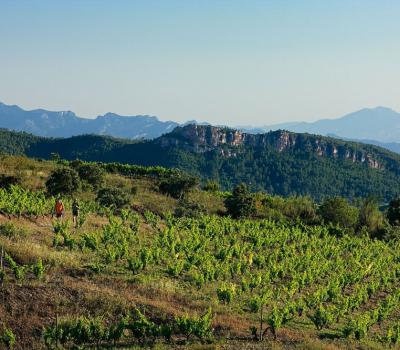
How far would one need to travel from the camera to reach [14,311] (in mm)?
16750

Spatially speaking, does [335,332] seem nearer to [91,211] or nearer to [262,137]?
[91,211]

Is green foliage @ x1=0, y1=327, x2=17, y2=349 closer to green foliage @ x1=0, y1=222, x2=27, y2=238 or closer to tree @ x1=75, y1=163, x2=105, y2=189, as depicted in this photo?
green foliage @ x1=0, y1=222, x2=27, y2=238

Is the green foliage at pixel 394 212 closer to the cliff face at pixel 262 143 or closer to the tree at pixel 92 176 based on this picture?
the tree at pixel 92 176

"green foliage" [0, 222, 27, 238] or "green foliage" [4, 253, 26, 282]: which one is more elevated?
"green foliage" [0, 222, 27, 238]

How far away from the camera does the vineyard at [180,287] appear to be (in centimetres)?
1672

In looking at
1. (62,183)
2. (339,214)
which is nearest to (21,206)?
A: (62,183)

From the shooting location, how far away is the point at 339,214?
55.9 meters

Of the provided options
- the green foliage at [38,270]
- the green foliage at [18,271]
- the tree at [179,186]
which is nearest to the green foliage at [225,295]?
the green foliage at [38,270]

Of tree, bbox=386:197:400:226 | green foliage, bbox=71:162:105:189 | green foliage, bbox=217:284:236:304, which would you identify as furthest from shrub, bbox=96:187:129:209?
tree, bbox=386:197:400:226

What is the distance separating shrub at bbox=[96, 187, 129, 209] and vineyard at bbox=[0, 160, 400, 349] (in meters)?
5.74

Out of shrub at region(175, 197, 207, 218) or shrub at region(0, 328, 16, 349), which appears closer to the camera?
shrub at region(0, 328, 16, 349)

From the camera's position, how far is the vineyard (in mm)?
16719

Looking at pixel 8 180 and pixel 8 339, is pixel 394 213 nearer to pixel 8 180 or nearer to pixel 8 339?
pixel 8 180

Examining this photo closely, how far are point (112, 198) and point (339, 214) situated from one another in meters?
26.7
